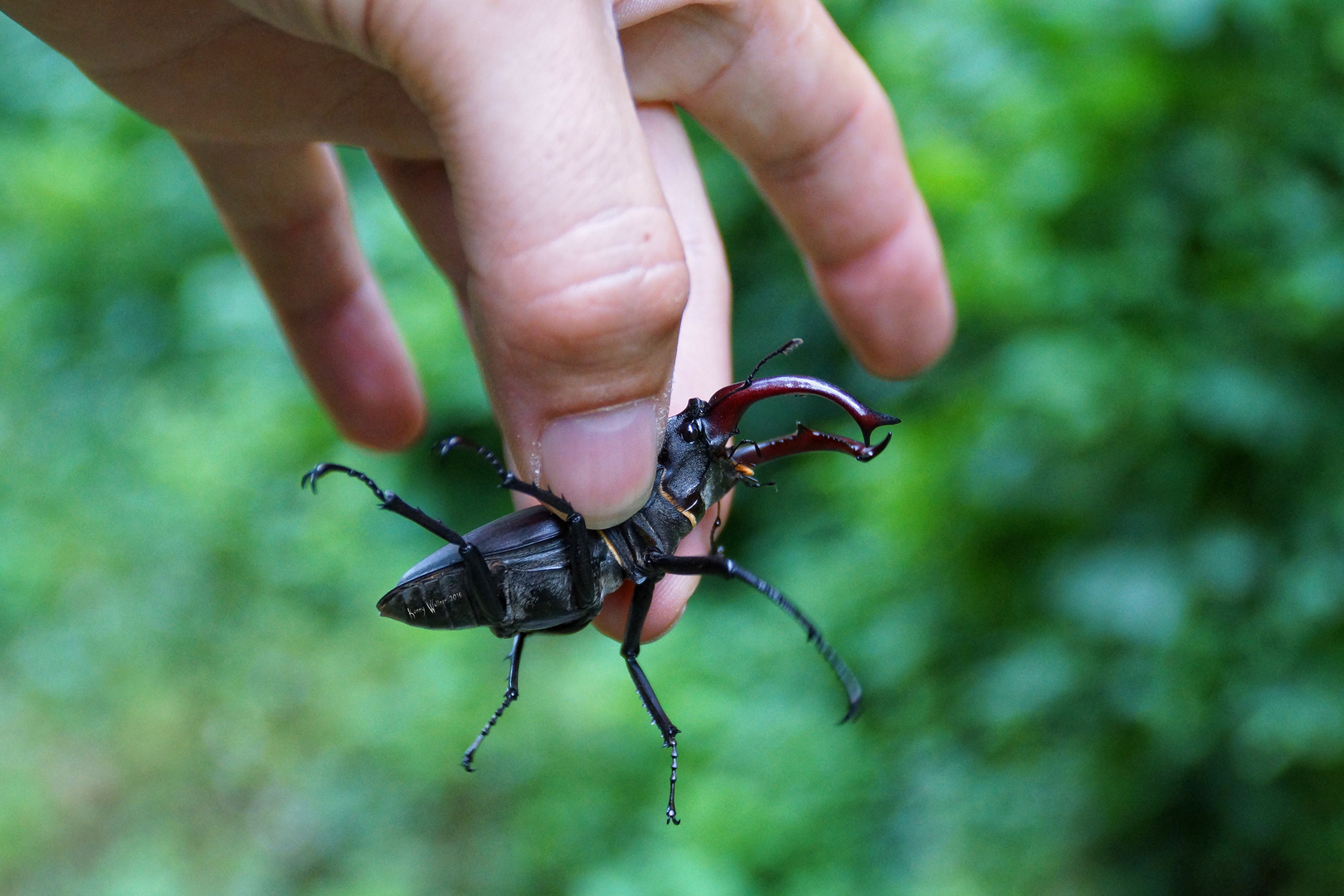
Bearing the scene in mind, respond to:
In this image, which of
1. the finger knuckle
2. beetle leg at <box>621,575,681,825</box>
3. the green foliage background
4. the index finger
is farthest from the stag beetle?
the green foliage background

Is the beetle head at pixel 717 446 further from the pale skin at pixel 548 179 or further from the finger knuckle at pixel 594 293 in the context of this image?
the finger knuckle at pixel 594 293

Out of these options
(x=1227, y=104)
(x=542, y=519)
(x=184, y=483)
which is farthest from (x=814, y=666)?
(x=184, y=483)

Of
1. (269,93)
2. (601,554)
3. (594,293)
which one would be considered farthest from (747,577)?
(269,93)

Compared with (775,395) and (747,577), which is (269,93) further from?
(747,577)

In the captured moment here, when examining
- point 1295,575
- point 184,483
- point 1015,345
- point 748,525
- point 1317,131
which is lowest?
point 748,525

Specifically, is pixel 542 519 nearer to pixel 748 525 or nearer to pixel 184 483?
pixel 748 525

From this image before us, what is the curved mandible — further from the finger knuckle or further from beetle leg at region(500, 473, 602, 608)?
the finger knuckle
